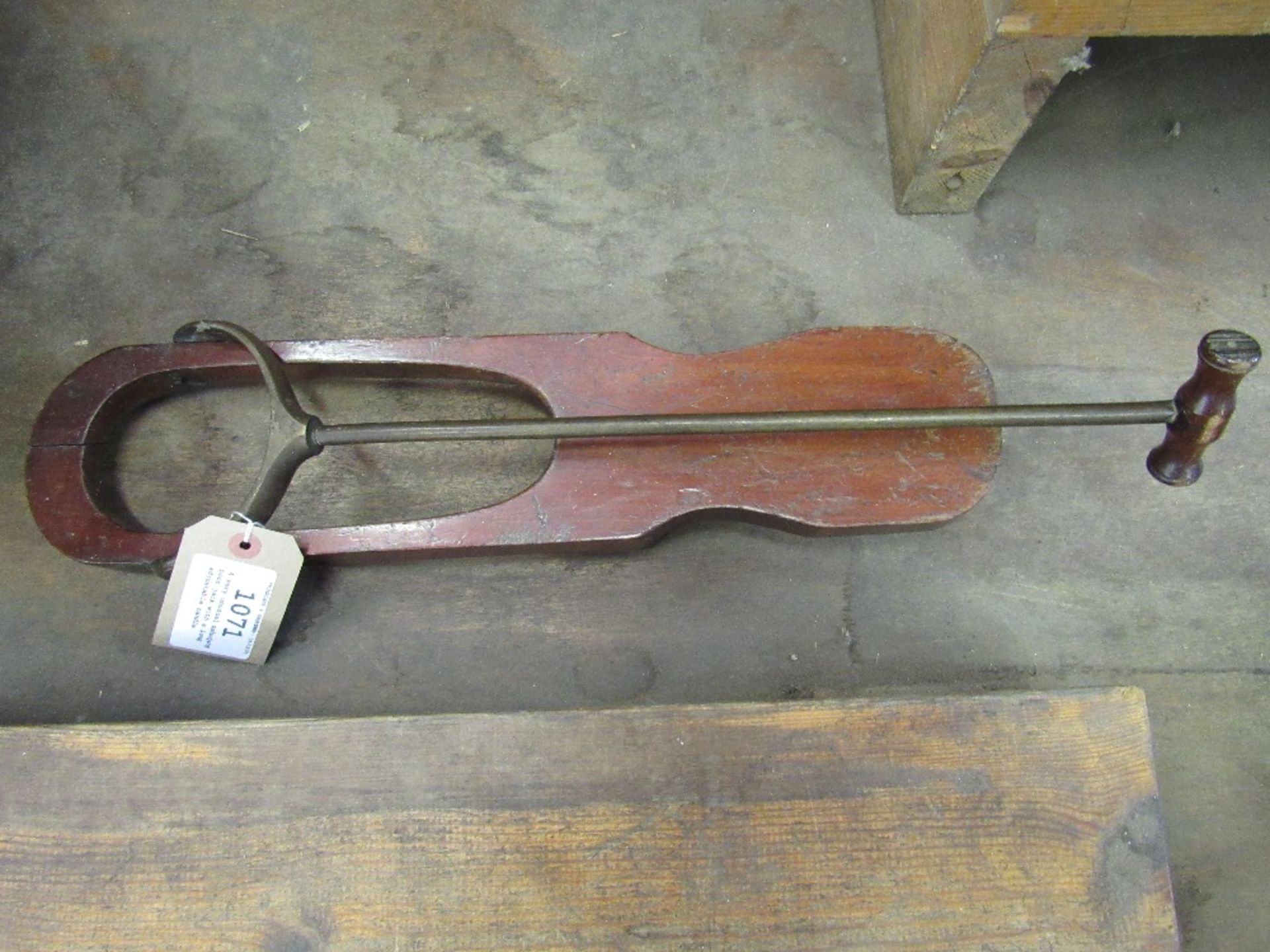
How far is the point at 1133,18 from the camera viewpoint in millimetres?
1193

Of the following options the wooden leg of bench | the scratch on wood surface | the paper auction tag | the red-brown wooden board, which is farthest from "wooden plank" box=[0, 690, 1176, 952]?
the wooden leg of bench

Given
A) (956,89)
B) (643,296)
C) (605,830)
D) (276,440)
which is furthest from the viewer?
(643,296)

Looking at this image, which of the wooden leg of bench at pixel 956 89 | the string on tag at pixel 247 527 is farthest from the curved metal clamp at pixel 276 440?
the wooden leg of bench at pixel 956 89

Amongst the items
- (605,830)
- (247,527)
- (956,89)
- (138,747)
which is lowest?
(605,830)

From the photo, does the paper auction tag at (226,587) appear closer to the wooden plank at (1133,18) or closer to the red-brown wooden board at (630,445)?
the red-brown wooden board at (630,445)

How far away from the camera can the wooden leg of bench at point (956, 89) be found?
126 cm

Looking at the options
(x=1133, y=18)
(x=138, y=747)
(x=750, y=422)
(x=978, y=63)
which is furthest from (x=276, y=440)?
(x=1133, y=18)

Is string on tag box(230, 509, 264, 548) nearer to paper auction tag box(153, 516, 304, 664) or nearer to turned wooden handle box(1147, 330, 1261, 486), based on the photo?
paper auction tag box(153, 516, 304, 664)

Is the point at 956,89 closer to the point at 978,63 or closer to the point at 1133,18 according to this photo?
the point at 978,63

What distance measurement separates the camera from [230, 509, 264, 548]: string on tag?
1188 millimetres

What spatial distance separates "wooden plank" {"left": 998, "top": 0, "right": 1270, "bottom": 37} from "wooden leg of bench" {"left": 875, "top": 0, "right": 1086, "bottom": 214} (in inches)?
0.8

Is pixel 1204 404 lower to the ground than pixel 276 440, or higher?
lower

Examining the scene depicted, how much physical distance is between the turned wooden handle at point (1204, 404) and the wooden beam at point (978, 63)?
0.42m

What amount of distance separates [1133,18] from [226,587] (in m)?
1.38
